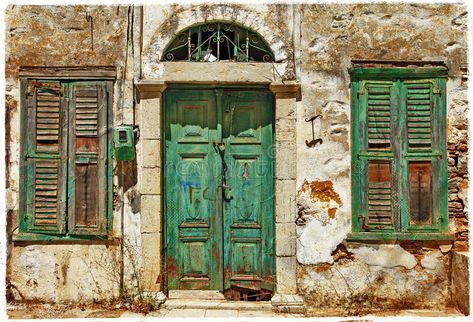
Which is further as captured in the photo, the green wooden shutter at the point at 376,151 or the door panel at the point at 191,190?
the door panel at the point at 191,190

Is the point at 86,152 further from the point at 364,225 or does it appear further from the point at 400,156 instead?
the point at 400,156

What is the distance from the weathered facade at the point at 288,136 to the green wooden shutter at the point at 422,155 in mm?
30

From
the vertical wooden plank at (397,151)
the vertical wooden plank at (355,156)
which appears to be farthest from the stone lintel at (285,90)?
the vertical wooden plank at (397,151)

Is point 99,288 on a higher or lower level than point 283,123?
lower

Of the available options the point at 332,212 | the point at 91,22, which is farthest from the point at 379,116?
the point at 91,22

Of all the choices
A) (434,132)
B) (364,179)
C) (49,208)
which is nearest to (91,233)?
(49,208)

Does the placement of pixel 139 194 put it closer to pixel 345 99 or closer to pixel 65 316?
pixel 65 316

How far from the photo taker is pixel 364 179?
5.64 meters

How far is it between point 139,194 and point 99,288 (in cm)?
103

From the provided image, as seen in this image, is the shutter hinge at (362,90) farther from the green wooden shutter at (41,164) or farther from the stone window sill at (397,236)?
the green wooden shutter at (41,164)

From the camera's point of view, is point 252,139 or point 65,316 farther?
point 252,139

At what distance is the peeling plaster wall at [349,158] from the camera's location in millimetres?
5613

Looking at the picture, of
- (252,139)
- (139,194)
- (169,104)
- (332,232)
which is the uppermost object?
(169,104)

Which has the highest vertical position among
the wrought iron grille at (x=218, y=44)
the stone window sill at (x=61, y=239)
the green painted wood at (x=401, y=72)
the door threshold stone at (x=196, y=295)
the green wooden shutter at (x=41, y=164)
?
the wrought iron grille at (x=218, y=44)
